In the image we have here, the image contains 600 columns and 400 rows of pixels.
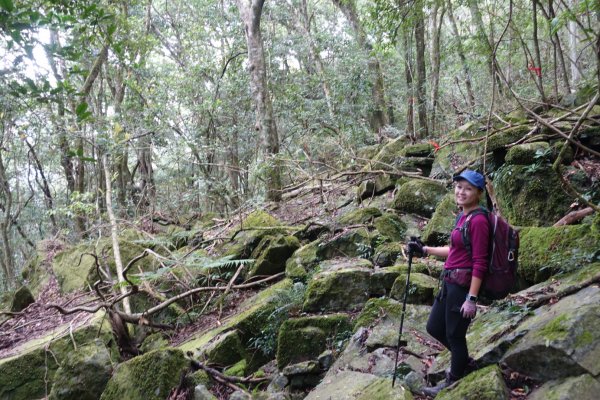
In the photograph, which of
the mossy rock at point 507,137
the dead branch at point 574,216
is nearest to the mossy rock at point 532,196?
the dead branch at point 574,216

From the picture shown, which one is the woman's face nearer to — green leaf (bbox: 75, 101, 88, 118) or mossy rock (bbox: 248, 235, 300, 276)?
green leaf (bbox: 75, 101, 88, 118)

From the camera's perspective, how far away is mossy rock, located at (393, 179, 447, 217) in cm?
802

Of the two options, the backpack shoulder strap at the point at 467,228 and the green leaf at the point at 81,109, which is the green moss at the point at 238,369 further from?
the green leaf at the point at 81,109

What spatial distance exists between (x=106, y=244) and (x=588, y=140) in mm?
10198

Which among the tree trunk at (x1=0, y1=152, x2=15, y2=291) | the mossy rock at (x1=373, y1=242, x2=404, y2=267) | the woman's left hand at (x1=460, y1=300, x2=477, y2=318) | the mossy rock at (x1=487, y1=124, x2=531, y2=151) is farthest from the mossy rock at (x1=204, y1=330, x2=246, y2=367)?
the tree trunk at (x1=0, y1=152, x2=15, y2=291)

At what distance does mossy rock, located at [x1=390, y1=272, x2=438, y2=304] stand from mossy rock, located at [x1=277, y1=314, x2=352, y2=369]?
0.71m

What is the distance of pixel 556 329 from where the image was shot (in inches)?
123

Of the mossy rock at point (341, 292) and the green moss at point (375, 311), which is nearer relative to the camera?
the green moss at point (375, 311)

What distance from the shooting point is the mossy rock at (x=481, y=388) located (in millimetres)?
2986

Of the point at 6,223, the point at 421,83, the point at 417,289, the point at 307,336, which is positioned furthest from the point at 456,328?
the point at 6,223

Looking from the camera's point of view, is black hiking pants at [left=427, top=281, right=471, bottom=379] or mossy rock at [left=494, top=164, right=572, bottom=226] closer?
black hiking pants at [left=427, top=281, right=471, bottom=379]

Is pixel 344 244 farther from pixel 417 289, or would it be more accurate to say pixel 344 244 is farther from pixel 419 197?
pixel 417 289

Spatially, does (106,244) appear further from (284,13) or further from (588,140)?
(284,13)

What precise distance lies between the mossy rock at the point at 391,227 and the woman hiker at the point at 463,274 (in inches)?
147
